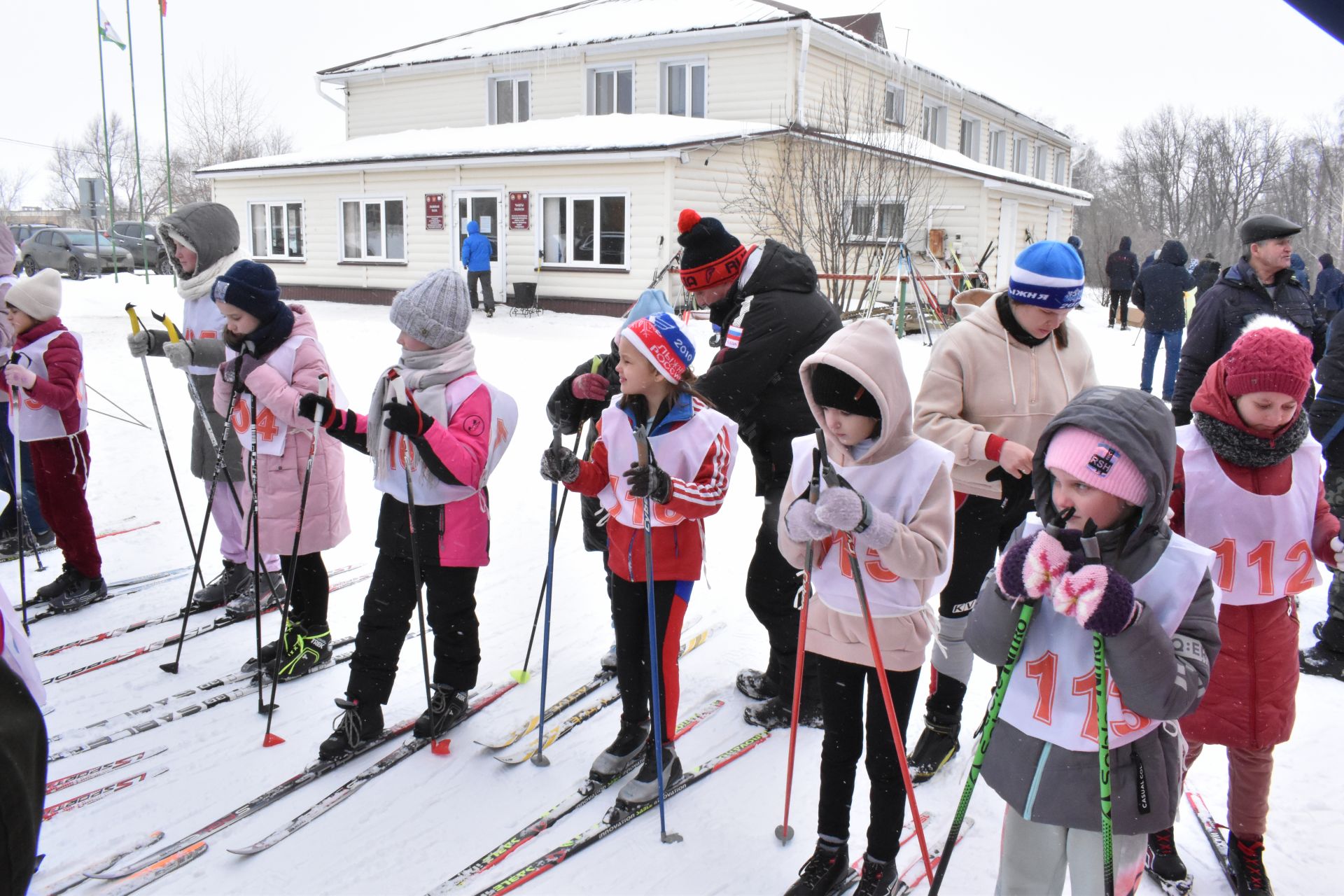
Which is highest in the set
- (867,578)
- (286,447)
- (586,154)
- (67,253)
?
(586,154)

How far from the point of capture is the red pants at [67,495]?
5012 mm

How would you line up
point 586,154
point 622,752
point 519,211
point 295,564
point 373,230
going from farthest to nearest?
point 373,230
point 519,211
point 586,154
point 295,564
point 622,752

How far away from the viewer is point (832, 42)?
1944cm

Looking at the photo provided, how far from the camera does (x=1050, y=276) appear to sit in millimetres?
2998

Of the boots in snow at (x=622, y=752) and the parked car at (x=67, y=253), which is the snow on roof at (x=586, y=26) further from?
the boots in snow at (x=622, y=752)

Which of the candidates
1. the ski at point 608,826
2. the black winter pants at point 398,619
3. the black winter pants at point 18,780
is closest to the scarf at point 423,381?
the black winter pants at point 398,619

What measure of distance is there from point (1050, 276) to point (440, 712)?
109 inches

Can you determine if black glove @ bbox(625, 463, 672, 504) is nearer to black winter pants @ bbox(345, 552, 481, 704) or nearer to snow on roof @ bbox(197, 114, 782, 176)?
black winter pants @ bbox(345, 552, 481, 704)

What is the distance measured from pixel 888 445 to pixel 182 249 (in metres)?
3.80

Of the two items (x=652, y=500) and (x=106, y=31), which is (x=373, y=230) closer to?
(x=106, y=31)

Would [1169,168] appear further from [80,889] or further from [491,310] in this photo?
Result: [80,889]

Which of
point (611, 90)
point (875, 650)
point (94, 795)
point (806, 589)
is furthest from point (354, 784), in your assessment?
point (611, 90)

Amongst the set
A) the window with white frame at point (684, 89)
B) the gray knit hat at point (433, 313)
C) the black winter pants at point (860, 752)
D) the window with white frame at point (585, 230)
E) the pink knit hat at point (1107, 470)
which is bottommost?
the black winter pants at point (860, 752)

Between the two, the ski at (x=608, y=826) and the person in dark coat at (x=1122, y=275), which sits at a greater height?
the person in dark coat at (x=1122, y=275)
